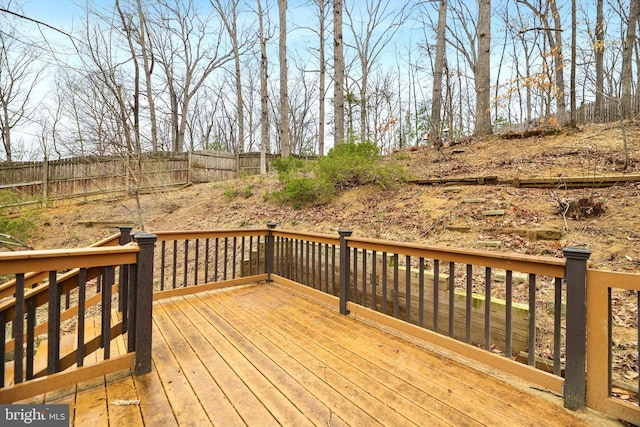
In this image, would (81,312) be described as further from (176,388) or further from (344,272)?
(344,272)

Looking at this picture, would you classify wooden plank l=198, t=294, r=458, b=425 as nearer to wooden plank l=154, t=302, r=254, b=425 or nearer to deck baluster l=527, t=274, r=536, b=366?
wooden plank l=154, t=302, r=254, b=425

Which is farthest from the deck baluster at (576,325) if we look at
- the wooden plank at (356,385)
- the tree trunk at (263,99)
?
the tree trunk at (263,99)

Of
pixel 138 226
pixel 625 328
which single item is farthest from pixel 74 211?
pixel 625 328

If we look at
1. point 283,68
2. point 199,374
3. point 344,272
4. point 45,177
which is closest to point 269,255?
point 344,272

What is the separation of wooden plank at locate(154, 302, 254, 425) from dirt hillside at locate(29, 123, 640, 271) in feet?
10.5

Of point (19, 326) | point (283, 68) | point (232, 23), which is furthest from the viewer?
point (232, 23)

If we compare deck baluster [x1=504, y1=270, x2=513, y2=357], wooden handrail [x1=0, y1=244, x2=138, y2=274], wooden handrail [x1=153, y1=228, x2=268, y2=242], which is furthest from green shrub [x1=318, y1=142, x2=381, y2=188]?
wooden handrail [x1=0, y1=244, x2=138, y2=274]

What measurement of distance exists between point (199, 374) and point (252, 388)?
0.46m

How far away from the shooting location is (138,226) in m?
8.10

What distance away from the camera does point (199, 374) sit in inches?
86.6

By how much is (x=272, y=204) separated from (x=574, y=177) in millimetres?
6085

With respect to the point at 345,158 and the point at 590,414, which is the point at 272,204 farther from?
the point at 590,414

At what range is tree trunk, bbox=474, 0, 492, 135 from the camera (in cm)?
848

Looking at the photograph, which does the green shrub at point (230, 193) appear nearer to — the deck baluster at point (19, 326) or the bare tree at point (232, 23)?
the deck baluster at point (19, 326)
